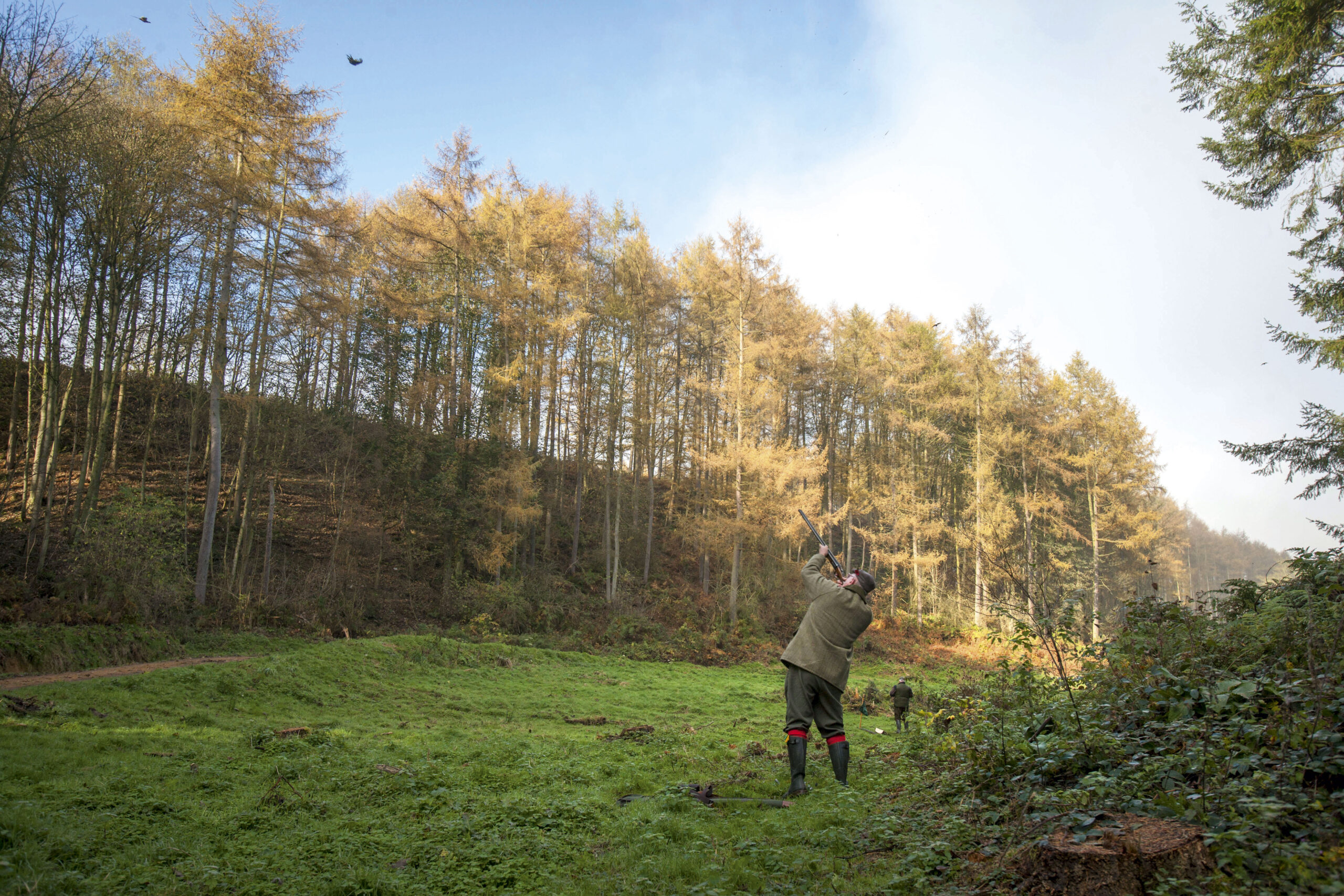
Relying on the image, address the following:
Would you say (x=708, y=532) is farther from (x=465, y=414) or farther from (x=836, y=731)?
(x=836, y=731)

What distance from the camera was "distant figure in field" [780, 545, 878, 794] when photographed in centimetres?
606

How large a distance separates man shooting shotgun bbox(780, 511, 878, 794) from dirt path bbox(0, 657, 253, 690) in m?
9.45

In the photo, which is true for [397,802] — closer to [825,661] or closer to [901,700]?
[825,661]

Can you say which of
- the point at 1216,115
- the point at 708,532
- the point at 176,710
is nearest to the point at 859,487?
the point at 708,532

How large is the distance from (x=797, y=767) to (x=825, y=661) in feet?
3.36

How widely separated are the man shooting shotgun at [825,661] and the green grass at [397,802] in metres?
0.45

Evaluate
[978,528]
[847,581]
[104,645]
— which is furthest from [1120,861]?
[978,528]

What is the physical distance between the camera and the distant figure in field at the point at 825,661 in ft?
19.9

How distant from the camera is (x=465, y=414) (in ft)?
72.0

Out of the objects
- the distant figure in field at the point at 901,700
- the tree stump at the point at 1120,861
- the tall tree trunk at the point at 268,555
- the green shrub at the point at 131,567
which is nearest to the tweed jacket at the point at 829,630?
the tree stump at the point at 1120,861

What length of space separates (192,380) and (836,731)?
22.4 meters

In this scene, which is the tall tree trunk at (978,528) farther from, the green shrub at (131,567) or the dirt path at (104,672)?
the green shrub at (131,567)

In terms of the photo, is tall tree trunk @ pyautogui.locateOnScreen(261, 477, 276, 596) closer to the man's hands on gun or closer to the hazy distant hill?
the man's hands on gun

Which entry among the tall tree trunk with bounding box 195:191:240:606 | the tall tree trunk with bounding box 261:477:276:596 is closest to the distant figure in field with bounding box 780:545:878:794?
the tall tree trunk with bounding box 195:191:240:606
